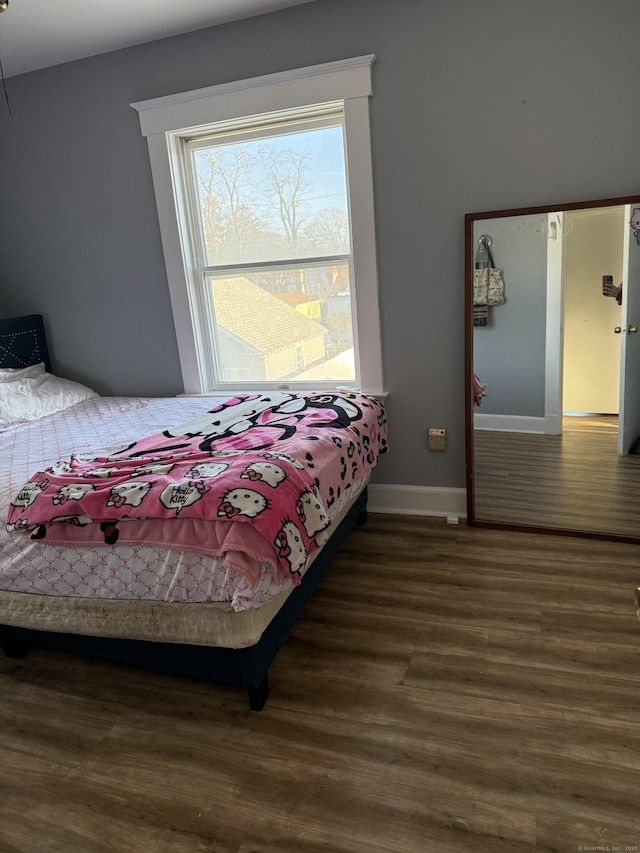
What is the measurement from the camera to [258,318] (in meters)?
3.22

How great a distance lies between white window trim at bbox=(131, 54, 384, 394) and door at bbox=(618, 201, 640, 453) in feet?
3.66

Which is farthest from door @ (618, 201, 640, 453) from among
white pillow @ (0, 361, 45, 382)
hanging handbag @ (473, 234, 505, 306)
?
white pillow @ (0, 361, 45, 382)

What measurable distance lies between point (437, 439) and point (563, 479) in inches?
24.8

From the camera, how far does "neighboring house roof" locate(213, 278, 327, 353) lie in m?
3.15

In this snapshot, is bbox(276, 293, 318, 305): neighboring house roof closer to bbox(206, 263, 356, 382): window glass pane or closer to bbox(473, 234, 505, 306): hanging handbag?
bbox(206, 263, 356, 382): window glass pane

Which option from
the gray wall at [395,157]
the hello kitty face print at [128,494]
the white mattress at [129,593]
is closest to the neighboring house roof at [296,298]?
the gray wall at [395,157]

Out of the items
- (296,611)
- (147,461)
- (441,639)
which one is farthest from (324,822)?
(147,461)

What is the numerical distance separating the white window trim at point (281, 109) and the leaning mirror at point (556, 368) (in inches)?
19.6

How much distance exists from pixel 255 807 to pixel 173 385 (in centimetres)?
242

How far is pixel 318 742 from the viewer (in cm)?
164

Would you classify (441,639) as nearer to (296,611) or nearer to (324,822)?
(296,611)

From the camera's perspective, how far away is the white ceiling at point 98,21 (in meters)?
2.55

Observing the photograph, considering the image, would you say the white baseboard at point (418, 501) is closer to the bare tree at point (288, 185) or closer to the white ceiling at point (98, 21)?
the bare tree at point (288, 185)

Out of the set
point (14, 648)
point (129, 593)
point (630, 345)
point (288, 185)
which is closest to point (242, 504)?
point (129, 593)
